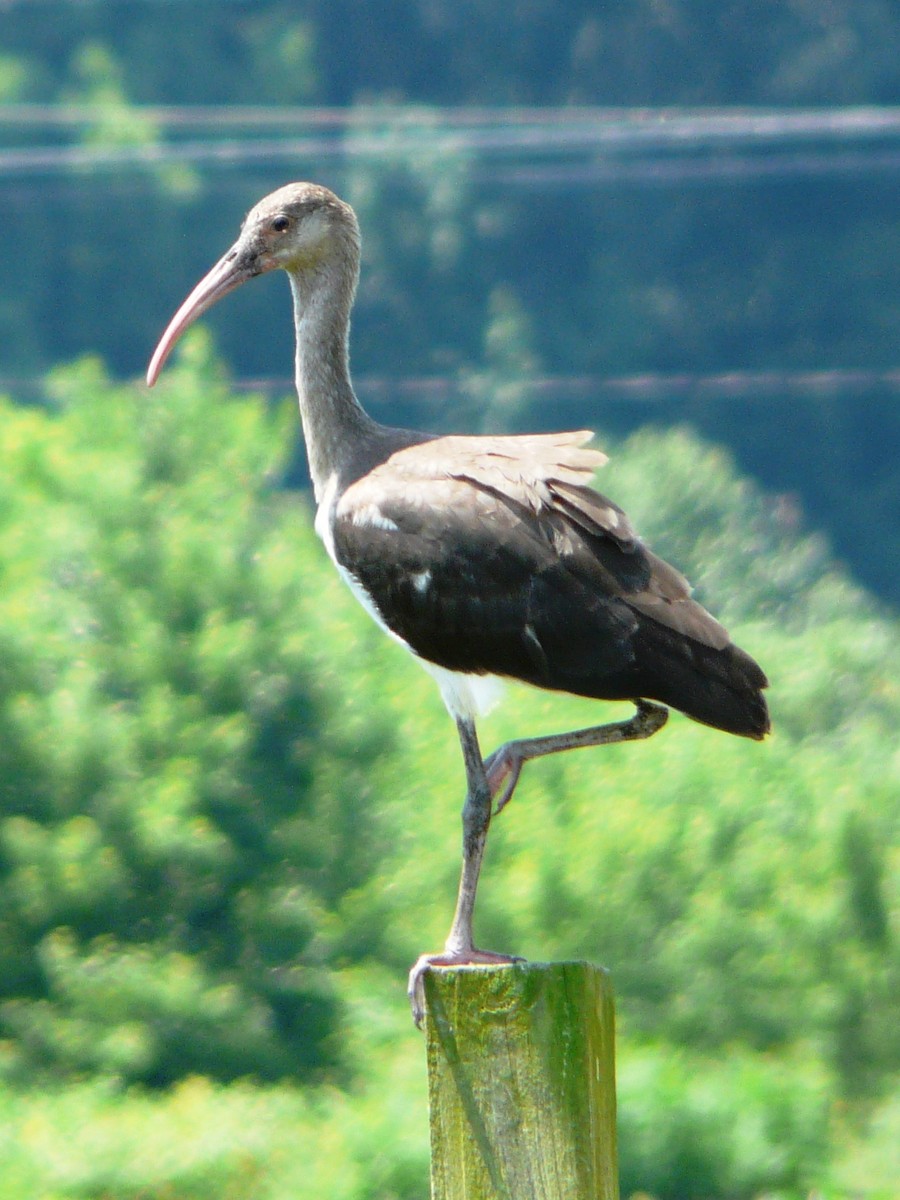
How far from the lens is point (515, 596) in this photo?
5770 millimetres

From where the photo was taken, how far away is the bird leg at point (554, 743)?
573 centimetres

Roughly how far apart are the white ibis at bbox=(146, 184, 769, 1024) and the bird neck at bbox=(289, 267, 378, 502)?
0.70ft

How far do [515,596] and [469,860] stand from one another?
0.76 meters

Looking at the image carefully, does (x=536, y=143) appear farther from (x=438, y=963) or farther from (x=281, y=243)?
(x=438, y=963)

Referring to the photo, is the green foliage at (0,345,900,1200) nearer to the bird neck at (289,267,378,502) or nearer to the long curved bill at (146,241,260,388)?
the bird neck at (289,267,378,502)

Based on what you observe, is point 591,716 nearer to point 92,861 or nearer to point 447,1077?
point 92,861

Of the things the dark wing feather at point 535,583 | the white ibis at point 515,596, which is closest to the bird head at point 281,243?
the white ibis at point 515,596

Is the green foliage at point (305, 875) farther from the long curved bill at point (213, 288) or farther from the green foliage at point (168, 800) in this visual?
the long curved bill at point (213, 288)

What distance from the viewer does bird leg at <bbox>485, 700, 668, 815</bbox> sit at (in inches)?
226

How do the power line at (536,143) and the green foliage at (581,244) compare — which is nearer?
the power line at (536,143)

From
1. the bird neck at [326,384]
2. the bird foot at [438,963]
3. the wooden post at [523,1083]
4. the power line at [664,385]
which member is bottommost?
the wooden post at [523,1083]

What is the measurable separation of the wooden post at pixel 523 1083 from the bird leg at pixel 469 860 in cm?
96

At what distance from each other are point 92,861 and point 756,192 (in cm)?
4276

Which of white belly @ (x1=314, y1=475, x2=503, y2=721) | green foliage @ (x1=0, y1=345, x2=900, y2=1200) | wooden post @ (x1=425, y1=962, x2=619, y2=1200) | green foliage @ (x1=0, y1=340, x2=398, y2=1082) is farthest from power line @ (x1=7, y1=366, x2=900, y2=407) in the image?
wooden post @ (x1=425, y1=962, x2=619, y2=1200)
